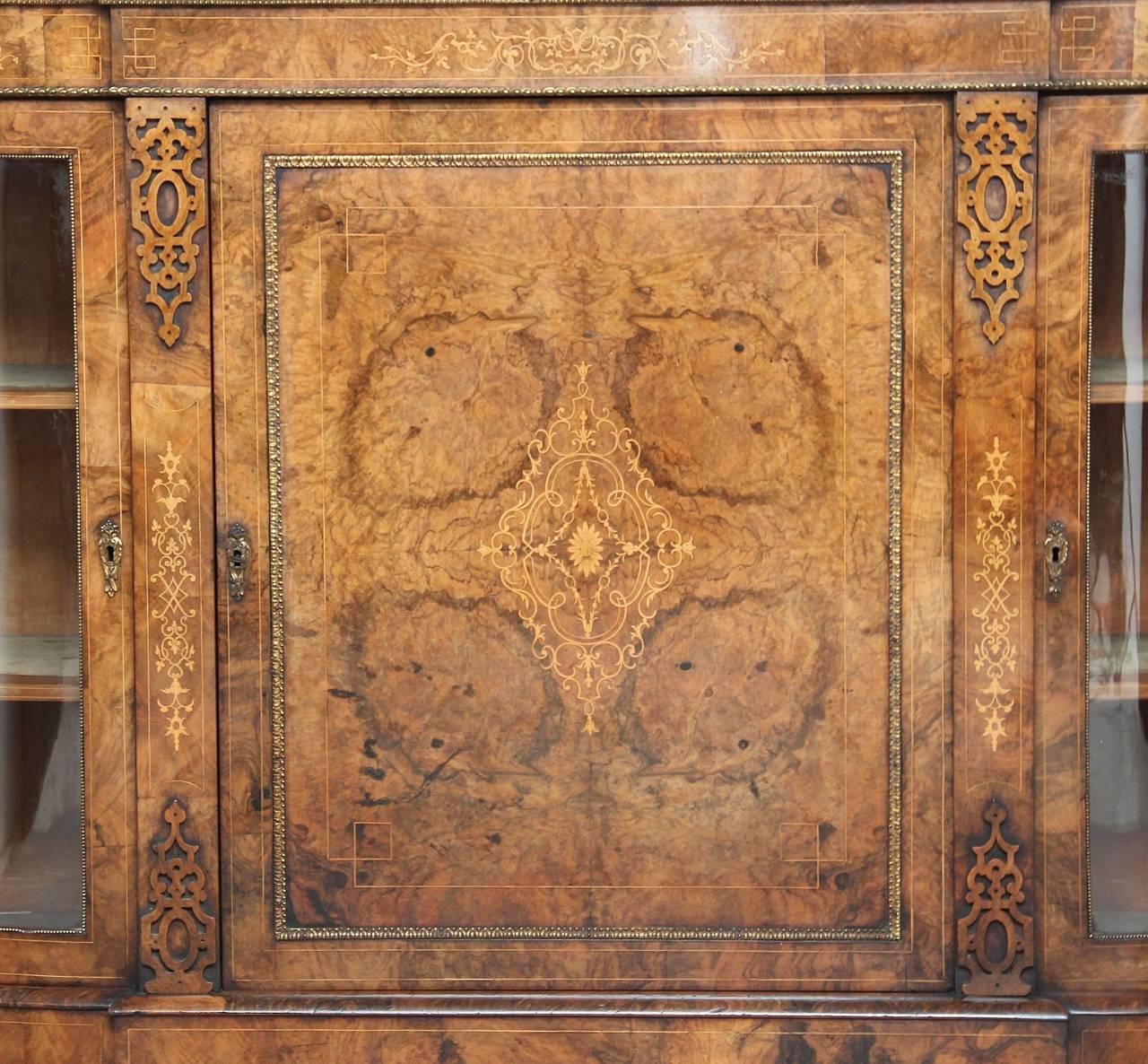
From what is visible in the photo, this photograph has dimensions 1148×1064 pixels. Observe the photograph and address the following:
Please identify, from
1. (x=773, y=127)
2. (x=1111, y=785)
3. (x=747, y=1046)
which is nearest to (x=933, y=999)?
(x=747, y=1046)

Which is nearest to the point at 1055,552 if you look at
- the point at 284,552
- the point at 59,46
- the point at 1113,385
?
the point at 1113,385

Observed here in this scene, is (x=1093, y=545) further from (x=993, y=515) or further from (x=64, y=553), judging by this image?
(x=64, y=553)

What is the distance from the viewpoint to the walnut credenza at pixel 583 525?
167 cm

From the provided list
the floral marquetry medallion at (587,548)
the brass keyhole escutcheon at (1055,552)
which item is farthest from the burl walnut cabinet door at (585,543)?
the brass keyhole escutcheon at (1055,552)

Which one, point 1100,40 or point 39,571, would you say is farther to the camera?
point 39,571

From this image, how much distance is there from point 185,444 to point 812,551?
903 mm

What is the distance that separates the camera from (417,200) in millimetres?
1691

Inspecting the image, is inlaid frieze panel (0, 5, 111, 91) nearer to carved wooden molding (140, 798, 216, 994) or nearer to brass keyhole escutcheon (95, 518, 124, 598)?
brass keyhole escutcheon (95, 518, 124, 598)

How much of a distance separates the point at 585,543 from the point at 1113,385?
0.78m

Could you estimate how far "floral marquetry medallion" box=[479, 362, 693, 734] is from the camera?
67.4 inches

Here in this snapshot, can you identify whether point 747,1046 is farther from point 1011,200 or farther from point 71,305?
point 71,305

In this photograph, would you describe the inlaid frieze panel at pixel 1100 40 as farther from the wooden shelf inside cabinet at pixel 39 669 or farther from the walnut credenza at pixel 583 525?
the wooden shelf inside cabinet at pixel 39 669

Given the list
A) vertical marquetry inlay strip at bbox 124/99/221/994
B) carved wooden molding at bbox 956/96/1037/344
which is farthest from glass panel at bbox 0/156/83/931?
carved wooden molding at bbox 956/96/1037/344

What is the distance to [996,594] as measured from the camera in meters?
1.69
